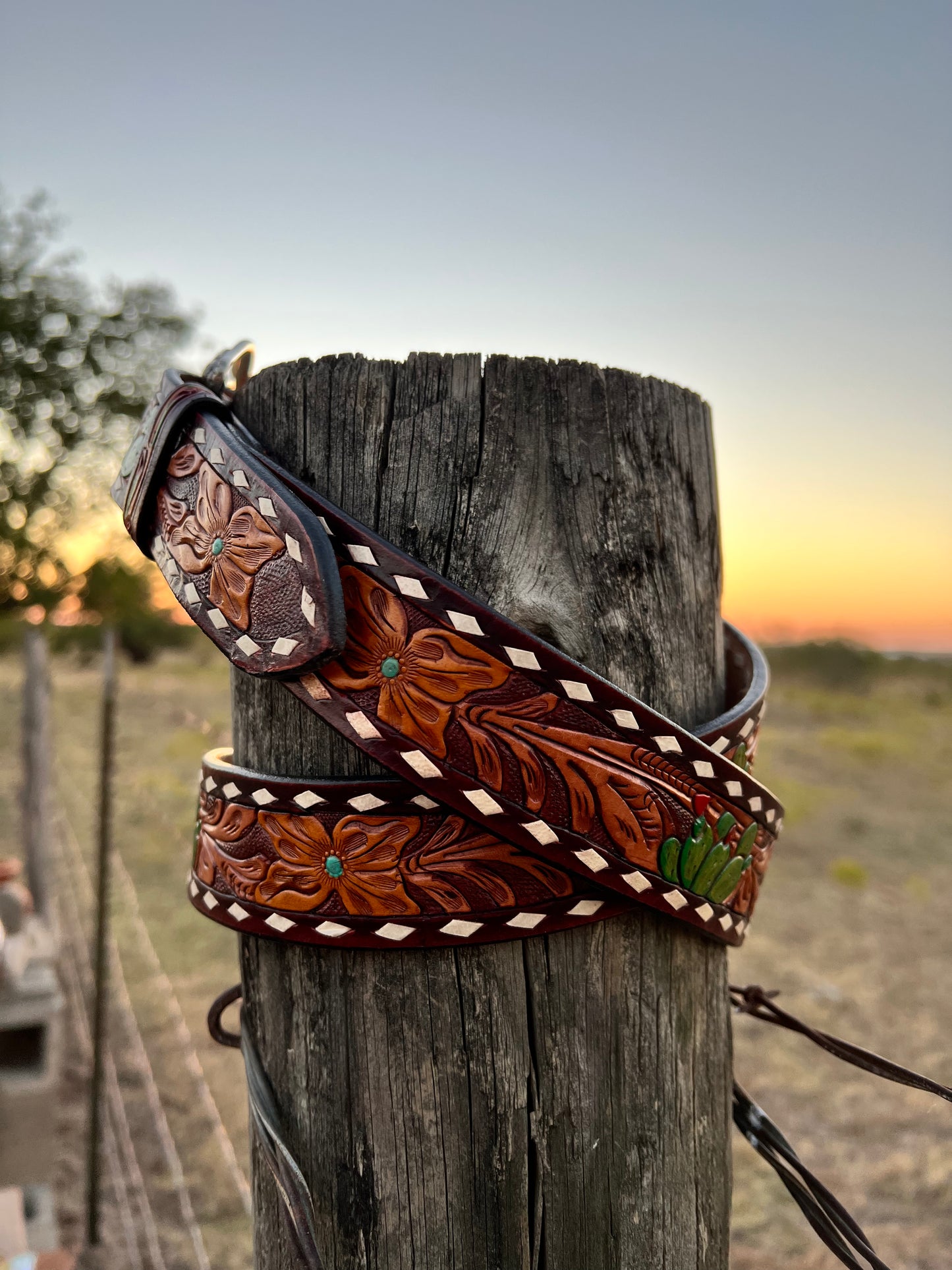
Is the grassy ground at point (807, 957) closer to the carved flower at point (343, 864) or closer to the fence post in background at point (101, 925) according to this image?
the fence post in background at point (101, 925)

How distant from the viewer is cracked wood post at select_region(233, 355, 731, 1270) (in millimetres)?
963

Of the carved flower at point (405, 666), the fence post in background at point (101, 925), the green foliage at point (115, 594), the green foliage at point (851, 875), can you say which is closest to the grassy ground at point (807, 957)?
the green foliage at point (851, 875)

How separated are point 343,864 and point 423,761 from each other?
155 millimetres

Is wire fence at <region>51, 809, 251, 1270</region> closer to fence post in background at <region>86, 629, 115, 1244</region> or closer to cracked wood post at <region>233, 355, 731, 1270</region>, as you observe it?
fence post in background at <region>86, 629, 115, 1244</region>

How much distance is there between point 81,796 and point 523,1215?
1193cm

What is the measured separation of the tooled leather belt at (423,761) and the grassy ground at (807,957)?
1.91ft

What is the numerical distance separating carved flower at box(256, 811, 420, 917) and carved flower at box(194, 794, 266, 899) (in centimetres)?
3

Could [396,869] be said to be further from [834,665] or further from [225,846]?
[834,665]

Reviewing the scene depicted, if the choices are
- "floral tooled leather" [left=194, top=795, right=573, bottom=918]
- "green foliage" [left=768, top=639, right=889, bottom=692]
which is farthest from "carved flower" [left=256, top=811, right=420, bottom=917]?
"green foliage" [left=768, top=639, right=889, bottom=692]

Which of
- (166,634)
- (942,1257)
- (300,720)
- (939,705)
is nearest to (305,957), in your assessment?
(300,720)

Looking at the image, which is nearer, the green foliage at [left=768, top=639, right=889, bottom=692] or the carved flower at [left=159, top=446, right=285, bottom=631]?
the carved flower at [left=159, top=446, right=285, bottom=631]

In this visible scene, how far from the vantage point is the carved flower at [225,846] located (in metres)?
1.00

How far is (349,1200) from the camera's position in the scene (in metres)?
0.99

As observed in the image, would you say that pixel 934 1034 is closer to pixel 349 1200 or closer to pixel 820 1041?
pixel 820 1041
